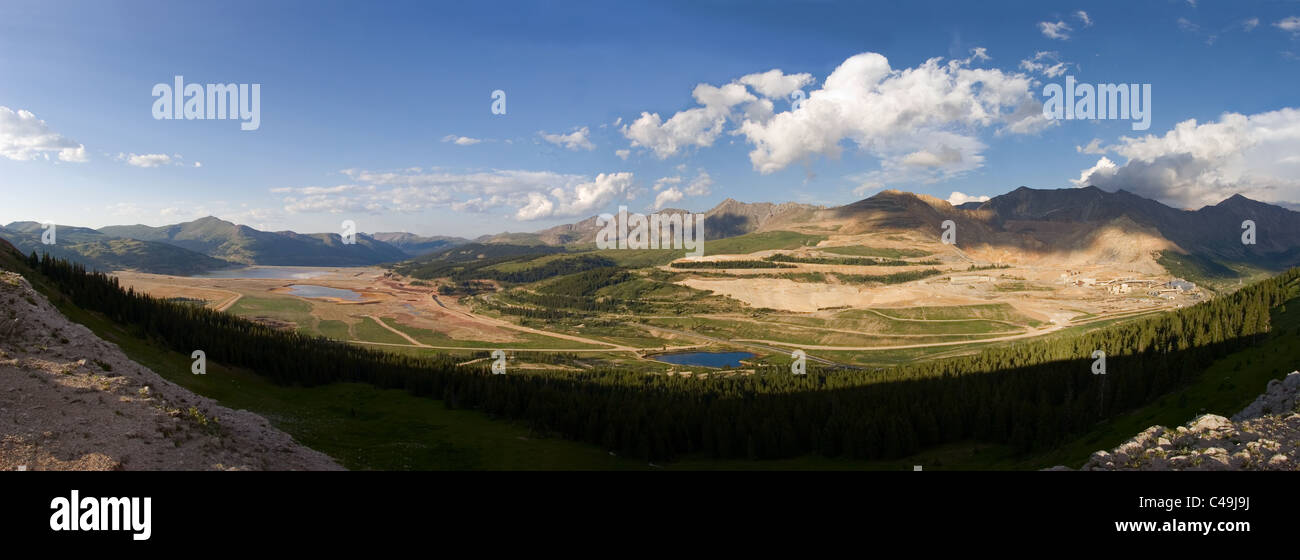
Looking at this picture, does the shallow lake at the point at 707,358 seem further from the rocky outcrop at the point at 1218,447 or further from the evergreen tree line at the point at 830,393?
the rocky outcrop at the point at 1218,447

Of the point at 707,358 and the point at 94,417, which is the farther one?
the point at 707,358

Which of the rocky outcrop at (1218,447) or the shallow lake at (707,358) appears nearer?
the rocky outcrop at (1218,447)

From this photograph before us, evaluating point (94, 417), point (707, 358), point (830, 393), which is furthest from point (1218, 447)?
point (707, 358)

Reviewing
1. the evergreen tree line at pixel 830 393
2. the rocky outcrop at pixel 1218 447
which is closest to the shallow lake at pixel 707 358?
the evergreen tree line at pixel 830 393

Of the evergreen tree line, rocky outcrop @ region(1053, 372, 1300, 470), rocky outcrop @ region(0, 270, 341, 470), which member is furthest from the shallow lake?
rocky outcrop @ region(0, 270, 341, 470)

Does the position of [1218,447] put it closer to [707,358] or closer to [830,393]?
[830,393]

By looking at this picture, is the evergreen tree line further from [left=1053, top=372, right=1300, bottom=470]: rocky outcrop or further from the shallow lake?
the shallow lake

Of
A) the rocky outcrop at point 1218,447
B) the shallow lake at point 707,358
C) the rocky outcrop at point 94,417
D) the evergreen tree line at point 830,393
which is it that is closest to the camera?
the rocky outcrop at point 94,417
